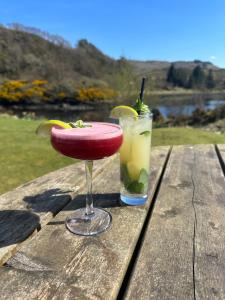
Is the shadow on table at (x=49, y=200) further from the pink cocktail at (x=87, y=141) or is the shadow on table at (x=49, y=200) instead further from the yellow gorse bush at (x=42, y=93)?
the yellow gorse bush at (x=42, y=93)

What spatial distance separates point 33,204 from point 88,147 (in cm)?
37

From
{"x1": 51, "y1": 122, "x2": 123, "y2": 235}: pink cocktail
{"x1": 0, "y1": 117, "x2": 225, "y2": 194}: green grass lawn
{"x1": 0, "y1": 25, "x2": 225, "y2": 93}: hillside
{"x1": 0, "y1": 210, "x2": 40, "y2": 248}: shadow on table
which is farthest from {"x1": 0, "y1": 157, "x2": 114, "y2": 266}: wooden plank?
A: {"x1": 0, "y1": 25, "x2": 225, "y2": 93}: hillside

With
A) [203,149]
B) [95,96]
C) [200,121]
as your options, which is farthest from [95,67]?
[203,149]

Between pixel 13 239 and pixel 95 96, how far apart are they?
30665 millimetres

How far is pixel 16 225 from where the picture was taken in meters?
1.00

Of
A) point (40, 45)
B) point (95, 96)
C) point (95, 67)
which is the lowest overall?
point (95, 96)

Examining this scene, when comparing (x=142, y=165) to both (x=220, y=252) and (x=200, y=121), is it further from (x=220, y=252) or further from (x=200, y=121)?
(x=200, y=121)

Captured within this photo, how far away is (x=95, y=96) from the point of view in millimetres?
31031

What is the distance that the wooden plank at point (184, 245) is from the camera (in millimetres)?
709

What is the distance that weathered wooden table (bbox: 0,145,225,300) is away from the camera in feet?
2.32

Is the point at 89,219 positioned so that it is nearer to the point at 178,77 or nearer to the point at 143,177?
the point at 143,177

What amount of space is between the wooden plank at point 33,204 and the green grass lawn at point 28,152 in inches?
88.8

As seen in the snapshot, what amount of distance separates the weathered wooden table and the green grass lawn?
101 inches

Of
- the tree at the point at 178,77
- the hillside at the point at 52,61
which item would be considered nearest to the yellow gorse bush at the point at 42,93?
the hillside at the point at 52,61
